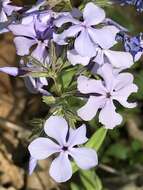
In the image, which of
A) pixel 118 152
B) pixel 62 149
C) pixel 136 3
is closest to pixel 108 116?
pixel 62 149

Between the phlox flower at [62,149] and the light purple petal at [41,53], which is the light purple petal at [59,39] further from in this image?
the phlox flower at [62,149]

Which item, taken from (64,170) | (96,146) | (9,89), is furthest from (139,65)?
(64,170)

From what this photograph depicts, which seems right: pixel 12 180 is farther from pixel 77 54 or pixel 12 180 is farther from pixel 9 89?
pixel 77 54

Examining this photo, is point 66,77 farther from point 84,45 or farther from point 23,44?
point 84,45

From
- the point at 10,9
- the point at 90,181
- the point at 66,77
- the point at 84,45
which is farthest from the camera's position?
the point at 90,181

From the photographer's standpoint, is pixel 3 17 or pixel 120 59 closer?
pixel 120 59

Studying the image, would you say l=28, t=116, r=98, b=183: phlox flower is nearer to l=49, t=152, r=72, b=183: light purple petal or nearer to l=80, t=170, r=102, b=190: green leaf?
l=49, t=152, r=72, b=183: light purple petal

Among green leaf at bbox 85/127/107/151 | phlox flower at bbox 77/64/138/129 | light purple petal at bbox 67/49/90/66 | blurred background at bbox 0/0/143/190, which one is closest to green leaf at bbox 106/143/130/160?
blurred background at bbox 0/0/143/190
